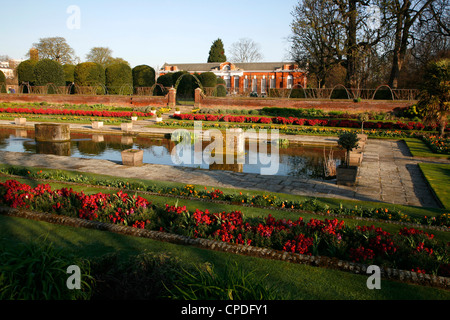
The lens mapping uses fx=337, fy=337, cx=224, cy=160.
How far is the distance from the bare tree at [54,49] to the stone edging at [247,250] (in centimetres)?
5583

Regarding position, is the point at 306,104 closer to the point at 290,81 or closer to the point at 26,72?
the point at 26,72

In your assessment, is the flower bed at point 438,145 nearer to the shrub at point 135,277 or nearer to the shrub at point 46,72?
the shrub at point 135,277

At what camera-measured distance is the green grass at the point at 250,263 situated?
141 inches

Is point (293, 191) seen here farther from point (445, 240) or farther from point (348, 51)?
point (348, 51)

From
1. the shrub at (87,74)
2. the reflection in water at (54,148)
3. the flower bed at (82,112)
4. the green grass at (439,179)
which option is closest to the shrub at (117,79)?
the shrub at (87,74)

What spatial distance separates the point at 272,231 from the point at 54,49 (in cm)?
5879

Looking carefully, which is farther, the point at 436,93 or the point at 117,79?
the point at 117,79

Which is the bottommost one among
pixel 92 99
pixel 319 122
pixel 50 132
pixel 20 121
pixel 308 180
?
pixel 308 180

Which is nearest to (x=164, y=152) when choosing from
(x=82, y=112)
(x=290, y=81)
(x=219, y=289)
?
(x=219, y=289)

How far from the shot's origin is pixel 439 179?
9.12m

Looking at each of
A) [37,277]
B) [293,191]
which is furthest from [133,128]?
[37,277]

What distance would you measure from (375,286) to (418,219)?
2.80m

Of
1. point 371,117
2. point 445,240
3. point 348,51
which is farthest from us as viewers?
point 348,51

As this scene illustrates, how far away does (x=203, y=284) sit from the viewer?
312 centimetres
